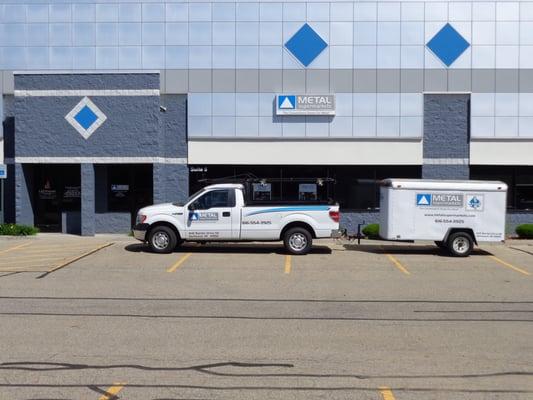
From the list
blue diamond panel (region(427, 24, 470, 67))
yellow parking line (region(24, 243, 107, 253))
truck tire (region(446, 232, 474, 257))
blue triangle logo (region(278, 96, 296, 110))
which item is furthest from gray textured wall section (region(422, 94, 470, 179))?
yellow parking line (region(24, 243, 107, 253))

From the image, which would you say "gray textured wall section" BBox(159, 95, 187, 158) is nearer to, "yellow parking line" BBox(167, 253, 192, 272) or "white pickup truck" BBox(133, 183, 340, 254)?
"white pickup truck" BBox(133, 183, 340, 254)

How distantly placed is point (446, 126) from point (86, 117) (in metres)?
13.8

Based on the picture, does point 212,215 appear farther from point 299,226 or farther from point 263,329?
point 263,329

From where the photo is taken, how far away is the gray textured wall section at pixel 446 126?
941 inches

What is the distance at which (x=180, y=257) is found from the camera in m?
16.8

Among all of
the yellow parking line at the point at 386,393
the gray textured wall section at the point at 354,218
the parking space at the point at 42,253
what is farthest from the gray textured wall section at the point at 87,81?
the yellow parking line at the point at 386,393

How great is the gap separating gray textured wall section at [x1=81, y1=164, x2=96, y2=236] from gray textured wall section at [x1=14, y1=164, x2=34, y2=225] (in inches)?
93.1

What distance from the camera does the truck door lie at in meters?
17.2

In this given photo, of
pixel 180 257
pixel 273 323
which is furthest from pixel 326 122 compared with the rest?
pixel 273 323

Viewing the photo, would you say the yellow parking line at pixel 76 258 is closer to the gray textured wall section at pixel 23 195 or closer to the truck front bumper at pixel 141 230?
the truck front bumper at pixel 141 230

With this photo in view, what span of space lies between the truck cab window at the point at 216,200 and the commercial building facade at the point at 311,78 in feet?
22.0

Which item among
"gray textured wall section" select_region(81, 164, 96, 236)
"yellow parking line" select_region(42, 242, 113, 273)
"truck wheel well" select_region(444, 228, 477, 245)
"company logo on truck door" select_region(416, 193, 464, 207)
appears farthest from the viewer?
"gray textured wall section" select_region(81, 164, 96, 236)

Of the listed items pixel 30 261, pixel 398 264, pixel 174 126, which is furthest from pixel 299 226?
pixel 174 126

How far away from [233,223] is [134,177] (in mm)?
8500
